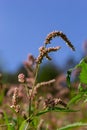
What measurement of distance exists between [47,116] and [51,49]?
3177mm

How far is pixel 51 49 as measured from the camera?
204 centimetres

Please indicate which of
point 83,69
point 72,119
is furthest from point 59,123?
point 83,69

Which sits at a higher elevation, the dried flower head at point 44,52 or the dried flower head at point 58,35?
the dried flower head at point 58,35

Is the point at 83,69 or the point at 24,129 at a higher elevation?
the point at 83,69

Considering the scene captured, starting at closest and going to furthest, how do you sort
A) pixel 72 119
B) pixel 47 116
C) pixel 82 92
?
pixel 82 92 → pixel 47 116 → pixel 72 119

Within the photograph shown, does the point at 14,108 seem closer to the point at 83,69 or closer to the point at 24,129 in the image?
the point at 24,129

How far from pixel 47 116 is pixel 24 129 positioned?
3088mm

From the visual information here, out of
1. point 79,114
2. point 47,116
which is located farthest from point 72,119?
point 47,116

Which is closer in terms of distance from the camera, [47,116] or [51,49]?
[51,49]

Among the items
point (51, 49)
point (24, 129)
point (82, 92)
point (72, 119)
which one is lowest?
point (24, 129)

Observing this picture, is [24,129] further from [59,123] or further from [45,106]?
[59,123]

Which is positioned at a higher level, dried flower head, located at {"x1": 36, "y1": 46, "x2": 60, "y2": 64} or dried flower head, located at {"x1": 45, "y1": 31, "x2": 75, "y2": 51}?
dried flower head, located at {"x1": 45, "y1": 31, "x2": 75, "y2": 51}

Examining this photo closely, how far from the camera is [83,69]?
218cm

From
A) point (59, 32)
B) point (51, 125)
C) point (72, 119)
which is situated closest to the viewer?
point (59, 32)
